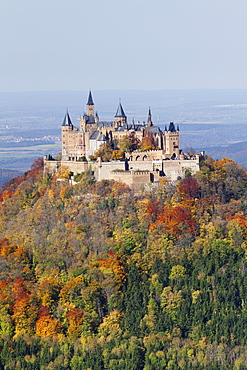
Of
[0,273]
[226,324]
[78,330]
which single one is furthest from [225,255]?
[0,273]

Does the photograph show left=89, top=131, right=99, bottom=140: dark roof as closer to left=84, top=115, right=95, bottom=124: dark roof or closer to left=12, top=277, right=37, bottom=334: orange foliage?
left=84, top=115, right=95, bottom=124: dark roof

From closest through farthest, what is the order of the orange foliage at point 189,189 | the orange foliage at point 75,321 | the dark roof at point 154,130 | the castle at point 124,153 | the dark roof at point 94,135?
1. the orange foliage at point 75,321
2. the orange foliage at point 189,189
3. the castle at point 124,153
4. the dark roof at point 154,130
5. the dark roof at point 94,135

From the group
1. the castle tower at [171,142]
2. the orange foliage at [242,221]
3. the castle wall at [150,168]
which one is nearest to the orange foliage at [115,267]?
the castle wall at [150,168]

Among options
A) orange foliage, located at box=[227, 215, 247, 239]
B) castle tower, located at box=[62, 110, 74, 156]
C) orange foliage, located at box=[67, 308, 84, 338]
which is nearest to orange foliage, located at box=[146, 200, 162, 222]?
orange foliage, located at box=[227, 215, 247, 239]

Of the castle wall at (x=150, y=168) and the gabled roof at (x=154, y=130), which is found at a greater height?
the gabled roof at (x=154, y=130)

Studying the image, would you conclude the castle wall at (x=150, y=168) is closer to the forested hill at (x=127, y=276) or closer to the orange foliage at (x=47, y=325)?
the forested hill at (x=127, y=276)

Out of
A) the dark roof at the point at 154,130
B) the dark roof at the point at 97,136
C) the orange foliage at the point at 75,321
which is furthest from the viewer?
the dark roof at the point at 154,130

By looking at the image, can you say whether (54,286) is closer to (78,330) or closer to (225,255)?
(78,330)
